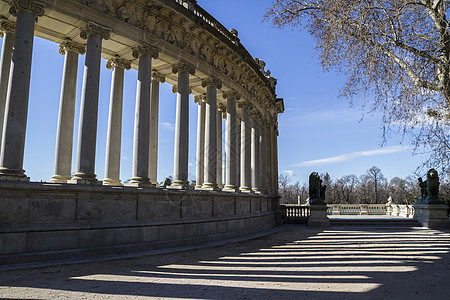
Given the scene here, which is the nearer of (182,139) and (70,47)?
(70,47)

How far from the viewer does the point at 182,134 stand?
2992cm

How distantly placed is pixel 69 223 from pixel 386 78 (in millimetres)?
18494

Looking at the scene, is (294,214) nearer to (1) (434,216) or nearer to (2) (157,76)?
(1) (434,216)

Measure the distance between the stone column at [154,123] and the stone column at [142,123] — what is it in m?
5.77

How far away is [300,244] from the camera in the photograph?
27078mm

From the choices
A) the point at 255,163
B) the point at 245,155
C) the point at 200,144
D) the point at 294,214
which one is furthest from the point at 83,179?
the point at 294,214

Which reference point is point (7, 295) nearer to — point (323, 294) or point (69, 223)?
point (69, 223)

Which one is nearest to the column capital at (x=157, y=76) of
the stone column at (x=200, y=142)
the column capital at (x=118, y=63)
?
the column capital at (x=118, y=63)

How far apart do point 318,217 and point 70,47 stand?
118 feet

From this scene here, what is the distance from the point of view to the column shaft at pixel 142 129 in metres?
25.4

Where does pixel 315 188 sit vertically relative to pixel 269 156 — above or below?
below

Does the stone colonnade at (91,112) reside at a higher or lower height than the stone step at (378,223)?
higher

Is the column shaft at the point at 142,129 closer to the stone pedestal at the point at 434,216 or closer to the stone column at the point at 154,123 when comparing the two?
the stone column at the point at 154,123

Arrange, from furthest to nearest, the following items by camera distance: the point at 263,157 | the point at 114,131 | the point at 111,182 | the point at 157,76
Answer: the point at 263,157 → the point at 157,76 → the point at 114,131 → the point at 111,182
